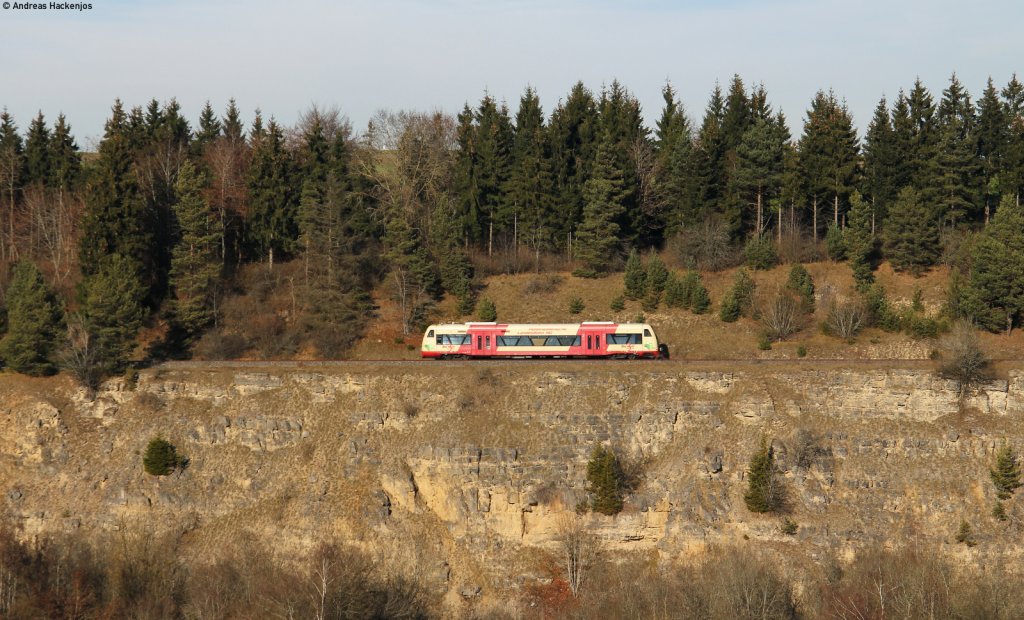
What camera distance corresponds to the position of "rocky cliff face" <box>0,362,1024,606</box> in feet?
164

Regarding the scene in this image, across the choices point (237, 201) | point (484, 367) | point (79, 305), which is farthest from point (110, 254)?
point (484, 367)

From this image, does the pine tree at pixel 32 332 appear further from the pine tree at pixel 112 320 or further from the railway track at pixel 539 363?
the railway track at pixel 539 363

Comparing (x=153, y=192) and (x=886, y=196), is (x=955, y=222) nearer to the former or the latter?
(x=886, y=196)

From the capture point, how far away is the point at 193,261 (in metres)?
68.7

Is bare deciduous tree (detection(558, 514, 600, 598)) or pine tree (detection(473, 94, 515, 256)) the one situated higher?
pine tree (detection(473, 94, 515, 256))

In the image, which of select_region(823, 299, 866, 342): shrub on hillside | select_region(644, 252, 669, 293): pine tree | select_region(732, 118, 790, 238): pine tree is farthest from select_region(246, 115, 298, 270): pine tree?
select_region(823, 299, 866, 342): shrub on hillside

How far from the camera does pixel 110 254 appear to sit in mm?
68000

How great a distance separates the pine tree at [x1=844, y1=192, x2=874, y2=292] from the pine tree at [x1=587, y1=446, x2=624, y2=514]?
30.0 metres

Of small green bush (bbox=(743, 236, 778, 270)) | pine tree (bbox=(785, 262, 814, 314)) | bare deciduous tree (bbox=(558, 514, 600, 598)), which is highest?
small green bush (bbox=(743, 236, 778, 270))

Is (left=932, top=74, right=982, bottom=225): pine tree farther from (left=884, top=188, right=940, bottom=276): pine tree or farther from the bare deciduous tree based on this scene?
the bare deciduous tree

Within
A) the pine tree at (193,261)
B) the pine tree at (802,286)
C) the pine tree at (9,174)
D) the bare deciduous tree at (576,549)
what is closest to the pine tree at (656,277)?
the pine tree at (802,286)

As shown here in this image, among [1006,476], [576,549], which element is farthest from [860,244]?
[576,549]

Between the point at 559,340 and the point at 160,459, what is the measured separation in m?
23.6

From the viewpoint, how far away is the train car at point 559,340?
59406 millimetres
